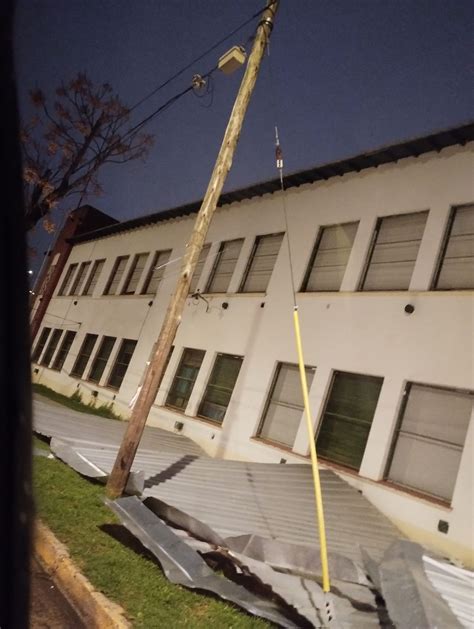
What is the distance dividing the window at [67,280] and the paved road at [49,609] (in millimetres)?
22628

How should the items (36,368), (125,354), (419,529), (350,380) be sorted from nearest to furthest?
(419,529), (350,380), (125,354), (36,368)

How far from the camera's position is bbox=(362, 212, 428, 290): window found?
971 centimetres

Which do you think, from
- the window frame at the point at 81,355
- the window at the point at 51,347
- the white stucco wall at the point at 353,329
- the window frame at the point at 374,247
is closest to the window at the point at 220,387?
the white stucco wall at the point at 353,329

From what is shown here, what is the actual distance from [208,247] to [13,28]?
556 inches

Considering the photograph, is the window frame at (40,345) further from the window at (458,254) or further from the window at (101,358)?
the window at (458,254)

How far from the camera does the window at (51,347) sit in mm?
22328

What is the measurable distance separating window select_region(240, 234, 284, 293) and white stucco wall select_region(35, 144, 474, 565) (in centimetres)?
27

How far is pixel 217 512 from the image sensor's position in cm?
596

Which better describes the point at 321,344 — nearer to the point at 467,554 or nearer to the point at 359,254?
the point at 359,254

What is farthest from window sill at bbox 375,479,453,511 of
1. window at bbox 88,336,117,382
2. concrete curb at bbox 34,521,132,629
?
window at bbox 88,336,117,382

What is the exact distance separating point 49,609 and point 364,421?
6849mm

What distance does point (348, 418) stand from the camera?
913cm

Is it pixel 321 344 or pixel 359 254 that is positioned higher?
pixel 359 254

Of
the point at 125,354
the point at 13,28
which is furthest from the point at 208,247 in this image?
the point at 13,28
